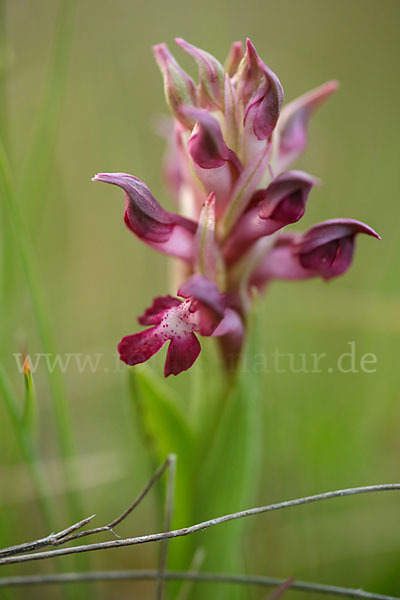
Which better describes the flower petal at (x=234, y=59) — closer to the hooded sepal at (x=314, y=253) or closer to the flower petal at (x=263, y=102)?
the flower petal at (x=263, y=102)

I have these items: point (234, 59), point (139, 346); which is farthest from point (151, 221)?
point (234, 59)

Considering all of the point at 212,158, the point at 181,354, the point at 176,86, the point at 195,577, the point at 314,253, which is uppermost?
the point at 176,86

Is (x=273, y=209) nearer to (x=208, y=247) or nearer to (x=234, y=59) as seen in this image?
(x=208, y=247)

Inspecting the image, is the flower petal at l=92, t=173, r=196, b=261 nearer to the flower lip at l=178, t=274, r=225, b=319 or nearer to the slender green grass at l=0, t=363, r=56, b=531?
the flower lip at l=178, t=274, r=225, b=319

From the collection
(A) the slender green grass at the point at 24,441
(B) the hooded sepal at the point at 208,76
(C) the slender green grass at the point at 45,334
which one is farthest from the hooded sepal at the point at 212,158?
(A) the slender green grass at the point at 24,441

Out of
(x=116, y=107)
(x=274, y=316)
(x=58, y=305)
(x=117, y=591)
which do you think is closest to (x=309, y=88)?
(x=116, y=107)
